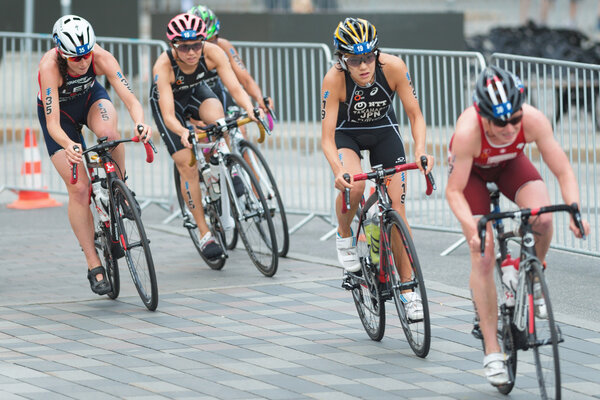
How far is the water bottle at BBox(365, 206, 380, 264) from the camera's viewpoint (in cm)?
706

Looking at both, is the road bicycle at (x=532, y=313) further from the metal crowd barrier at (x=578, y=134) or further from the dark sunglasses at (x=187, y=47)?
the dark sunglasses at (x=187, y=47)

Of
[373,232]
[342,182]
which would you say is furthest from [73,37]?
[373,232]

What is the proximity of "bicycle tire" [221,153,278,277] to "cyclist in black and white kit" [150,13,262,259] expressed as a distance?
274 millimetres

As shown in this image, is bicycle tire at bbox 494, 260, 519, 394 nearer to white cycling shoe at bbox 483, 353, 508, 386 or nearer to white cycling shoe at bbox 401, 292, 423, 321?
white cycling shoe at bbox 483, 353, 508, 386

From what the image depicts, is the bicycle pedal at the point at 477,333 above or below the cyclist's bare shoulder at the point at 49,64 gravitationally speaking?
below

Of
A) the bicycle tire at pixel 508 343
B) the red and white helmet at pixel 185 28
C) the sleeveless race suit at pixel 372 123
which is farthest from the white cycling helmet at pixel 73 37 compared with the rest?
the bicycle tire at pixel 508 343

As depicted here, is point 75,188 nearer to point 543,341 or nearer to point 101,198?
point 101,198

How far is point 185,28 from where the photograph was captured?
29.4 ft

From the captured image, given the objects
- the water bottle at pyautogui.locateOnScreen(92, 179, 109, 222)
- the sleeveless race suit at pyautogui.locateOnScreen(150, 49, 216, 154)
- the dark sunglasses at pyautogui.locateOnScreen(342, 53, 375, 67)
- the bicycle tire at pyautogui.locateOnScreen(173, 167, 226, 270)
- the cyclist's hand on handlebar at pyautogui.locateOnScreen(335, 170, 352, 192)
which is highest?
the dark sunglasses at pyautogui.locateOnScreen(342, 53, 375, 67)

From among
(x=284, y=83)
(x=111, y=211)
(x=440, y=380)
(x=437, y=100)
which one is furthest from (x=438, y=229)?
(x=440, y=380)

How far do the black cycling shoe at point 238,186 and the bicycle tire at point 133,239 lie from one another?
1316 mm

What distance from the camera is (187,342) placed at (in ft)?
23.9

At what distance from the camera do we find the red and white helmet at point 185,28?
29.4 ft

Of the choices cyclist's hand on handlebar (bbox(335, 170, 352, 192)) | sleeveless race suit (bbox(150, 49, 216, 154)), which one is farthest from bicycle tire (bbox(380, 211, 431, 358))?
sleeveless race suit (bbox(150, 49, 216, 154))
